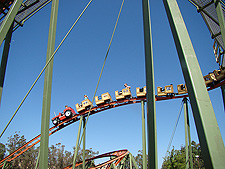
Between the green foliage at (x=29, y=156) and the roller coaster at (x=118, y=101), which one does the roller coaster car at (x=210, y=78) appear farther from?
the green foliage at (x=29, y=156)

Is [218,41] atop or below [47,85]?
atop

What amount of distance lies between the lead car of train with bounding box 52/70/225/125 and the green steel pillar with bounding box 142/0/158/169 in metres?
7.67

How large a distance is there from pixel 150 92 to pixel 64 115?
36.9 ft

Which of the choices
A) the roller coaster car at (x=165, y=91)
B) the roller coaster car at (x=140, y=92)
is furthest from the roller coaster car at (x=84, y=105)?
the roller coaster car at (x=165, y=91)

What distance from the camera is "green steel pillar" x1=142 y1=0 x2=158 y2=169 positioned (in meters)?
1.49

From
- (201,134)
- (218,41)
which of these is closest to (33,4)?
(201,134)

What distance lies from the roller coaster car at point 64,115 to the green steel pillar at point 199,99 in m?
11.2

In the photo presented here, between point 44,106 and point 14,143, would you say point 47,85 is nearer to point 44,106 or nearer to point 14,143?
point 44,106

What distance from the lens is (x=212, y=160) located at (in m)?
1.15

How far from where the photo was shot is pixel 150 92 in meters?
1.69

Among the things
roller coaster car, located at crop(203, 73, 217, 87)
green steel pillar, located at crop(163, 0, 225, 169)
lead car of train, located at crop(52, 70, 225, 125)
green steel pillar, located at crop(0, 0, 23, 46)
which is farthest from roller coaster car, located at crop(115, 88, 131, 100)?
green steel pillar, located at crop(163, 0, 225, 169)

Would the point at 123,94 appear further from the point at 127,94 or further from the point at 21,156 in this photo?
the point at 21,156

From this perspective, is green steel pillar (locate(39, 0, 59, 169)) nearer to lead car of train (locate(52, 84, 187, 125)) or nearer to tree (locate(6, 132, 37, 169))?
lead car of train (locate(52, 84, 187, 125))

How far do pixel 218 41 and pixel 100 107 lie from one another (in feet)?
22.9
